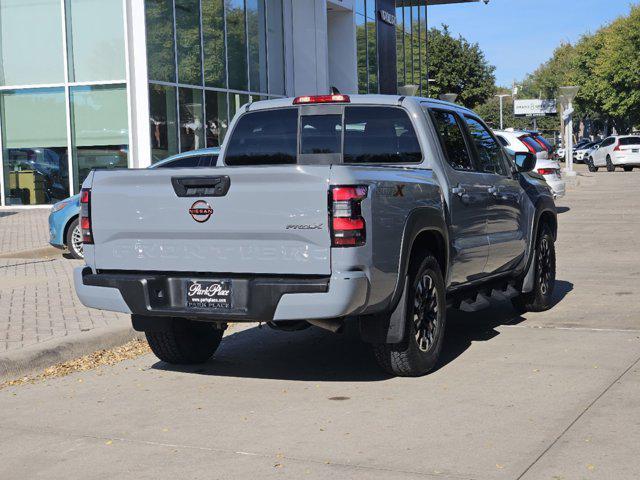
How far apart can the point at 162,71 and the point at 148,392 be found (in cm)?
1915

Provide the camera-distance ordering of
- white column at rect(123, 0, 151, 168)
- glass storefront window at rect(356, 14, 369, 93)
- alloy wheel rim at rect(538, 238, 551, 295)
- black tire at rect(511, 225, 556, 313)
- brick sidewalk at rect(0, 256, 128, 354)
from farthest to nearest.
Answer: glass storefront window at rect(356, 14, 369, 93), white column at rect(123, 0, 151, 168), alloy wheel rim at rect(538, 238, 551, 295), black tire at rect(511, 225, 556, 313), brick sidewalk at rect(0, 256, 128, 354)

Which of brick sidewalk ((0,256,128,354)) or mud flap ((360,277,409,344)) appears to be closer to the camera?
mud flap ((360,277,409,344))

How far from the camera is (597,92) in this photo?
79.9 m

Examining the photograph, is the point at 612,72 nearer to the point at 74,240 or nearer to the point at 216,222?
the point at 74,240

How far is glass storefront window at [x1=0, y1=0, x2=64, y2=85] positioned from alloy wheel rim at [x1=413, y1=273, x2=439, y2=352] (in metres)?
19.6

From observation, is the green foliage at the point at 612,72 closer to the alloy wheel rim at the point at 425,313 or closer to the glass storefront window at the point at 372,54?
the glass storefront window at the point at 372,54


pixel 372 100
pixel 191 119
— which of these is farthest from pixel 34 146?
pixel 372 100

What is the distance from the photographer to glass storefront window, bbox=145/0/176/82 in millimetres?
24453

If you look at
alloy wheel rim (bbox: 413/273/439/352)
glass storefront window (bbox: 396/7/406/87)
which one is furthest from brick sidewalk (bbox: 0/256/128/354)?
glass storefront window (bbox: 396/7/406/87)

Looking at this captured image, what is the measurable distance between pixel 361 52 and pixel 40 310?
3102 cm

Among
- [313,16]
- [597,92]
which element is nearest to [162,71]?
[313,16]

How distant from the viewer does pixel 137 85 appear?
24.3 m

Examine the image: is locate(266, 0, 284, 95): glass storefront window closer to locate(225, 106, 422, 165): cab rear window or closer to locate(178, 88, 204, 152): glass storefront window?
locate(178, 88, 204, 152): glass storefront window

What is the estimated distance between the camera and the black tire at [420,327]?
264 inches
